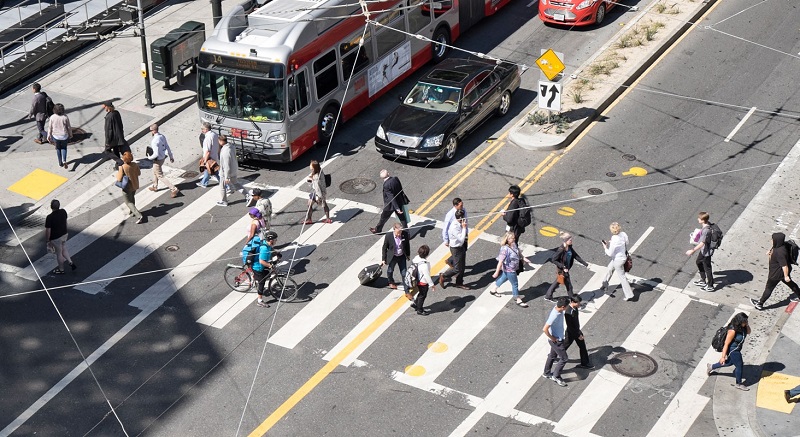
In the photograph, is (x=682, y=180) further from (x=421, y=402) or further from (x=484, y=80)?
(x=421, y=402)

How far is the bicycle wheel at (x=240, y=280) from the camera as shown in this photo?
65.5ft

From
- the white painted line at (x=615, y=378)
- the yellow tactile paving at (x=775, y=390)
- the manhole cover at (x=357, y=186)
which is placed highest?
the manhole cover at (x=357, y=186)

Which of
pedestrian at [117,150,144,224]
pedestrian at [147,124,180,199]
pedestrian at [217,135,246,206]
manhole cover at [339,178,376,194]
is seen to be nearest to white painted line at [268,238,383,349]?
manhole cover at [339,178,376,194]

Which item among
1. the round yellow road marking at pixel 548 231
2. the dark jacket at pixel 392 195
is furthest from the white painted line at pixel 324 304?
the round yellow road marking at pixel 548 231

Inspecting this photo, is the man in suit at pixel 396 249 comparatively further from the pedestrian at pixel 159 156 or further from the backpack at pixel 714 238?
the pedestrian at pixel 159 156

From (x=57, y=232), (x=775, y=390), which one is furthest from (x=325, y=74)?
(x=775, y=390)

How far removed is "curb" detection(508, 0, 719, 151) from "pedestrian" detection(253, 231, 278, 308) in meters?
7.31

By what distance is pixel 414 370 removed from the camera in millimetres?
17672

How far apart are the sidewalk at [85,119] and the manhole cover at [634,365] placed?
1122 cm

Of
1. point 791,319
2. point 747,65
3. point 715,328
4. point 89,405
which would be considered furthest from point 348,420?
point 747,65

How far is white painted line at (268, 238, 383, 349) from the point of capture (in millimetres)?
18625

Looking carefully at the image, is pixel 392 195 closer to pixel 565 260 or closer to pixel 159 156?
pixel 565 260

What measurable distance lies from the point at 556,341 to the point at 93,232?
9.96 meters

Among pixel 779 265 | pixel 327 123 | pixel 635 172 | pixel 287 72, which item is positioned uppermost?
A: pixel 287 72
